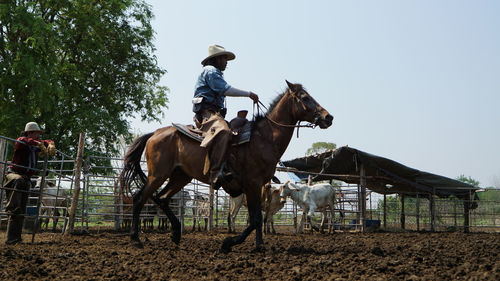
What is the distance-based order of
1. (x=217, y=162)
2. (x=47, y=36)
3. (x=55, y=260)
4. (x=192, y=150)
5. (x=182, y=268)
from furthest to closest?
(x=47, y=36) < (x=192, y=150) < (x=217, y=162) < (x=55, y=260) < (x=182, y=268)

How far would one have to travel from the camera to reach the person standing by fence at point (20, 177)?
8.88 metres

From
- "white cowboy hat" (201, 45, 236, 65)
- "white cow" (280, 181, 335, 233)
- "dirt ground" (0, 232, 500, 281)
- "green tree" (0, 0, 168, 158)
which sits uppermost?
"green tree" (0, 0, 168, 158)

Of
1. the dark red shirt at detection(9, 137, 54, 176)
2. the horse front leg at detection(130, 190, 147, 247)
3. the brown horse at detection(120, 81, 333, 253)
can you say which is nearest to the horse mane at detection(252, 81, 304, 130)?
the brown horse at detection(120, 81, 333, 253)

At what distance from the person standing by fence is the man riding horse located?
263 centimetres

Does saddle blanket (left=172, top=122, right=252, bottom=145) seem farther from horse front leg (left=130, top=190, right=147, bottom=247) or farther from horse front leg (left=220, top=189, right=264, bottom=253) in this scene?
horse front leg (left=130, top=190, right=147, bottom=247)

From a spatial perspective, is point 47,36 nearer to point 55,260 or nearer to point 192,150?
point 192,150

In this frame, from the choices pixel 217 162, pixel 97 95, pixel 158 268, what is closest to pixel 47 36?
pixel 97 95

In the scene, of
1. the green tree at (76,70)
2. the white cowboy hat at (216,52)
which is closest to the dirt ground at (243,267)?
the white cowboy hat at (216,52)

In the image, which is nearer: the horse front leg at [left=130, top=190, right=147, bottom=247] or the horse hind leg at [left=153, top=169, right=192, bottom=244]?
the horse front leg at [left=130, top=190, right=147, bottom=247]

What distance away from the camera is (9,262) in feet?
19.2

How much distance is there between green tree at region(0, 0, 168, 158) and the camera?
69.2 feet

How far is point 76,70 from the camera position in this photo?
79.2ft

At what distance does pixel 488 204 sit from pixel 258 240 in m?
17.6

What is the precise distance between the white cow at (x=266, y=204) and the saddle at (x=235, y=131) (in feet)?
28.6
